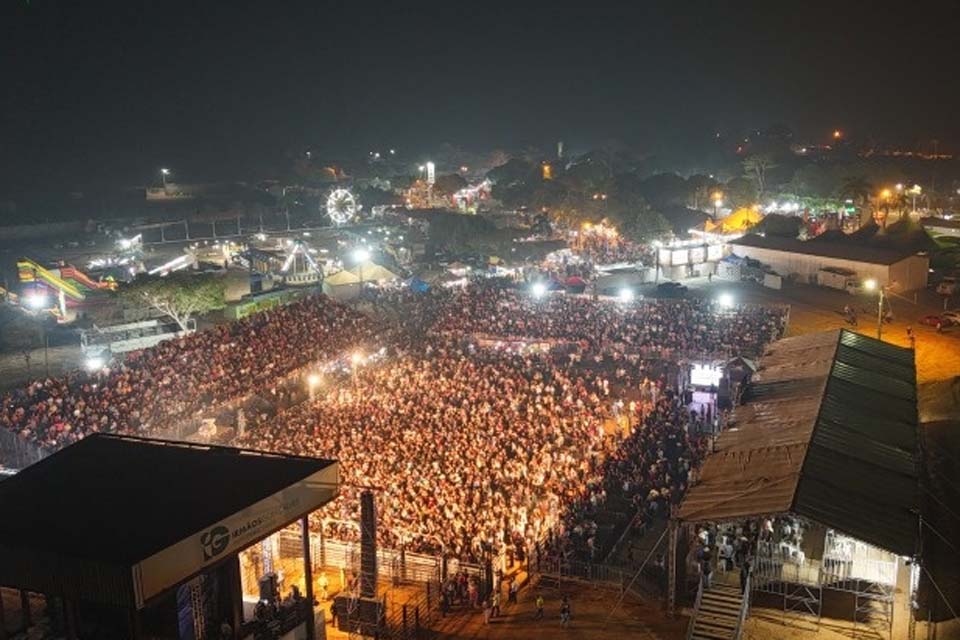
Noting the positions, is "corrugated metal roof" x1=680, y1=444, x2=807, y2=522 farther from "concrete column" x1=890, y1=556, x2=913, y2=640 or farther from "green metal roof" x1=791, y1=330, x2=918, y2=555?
"concrete column" x1=890, y1=556, x2=913, y2=640

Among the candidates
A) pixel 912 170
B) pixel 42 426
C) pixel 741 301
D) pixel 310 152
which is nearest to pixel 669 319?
pixel 741 301

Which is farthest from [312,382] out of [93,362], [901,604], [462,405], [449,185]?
[449,185]

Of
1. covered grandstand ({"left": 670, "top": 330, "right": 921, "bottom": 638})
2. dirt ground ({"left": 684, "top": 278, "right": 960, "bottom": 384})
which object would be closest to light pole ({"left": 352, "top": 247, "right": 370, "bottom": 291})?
dirt ground ({"left": 684, "top": 278, "right": 960, "bottom": 384})

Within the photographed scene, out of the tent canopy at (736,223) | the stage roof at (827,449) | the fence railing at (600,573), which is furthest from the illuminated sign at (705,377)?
the tent canopy at (736,223)

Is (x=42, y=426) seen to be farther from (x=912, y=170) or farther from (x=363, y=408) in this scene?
(x=912, y=170)

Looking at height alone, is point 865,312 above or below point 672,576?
above

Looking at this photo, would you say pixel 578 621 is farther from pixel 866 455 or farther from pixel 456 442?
pixel 456 442
